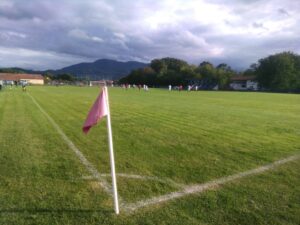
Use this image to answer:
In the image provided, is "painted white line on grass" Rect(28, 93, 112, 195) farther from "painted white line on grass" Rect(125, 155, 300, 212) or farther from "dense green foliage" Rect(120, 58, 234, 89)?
"dense green foliage" Rect(120, 58, 234, 89)

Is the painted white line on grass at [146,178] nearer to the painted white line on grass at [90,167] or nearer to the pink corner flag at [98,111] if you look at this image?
the painted white line on grass at [90,167]

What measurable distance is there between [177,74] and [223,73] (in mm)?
18760

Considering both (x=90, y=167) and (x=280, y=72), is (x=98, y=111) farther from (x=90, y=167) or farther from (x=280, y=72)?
(x=280, y=72)

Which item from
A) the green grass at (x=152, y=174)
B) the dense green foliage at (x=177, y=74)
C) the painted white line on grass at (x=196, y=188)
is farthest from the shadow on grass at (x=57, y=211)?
the dense green foliage at (x=177, y=74)

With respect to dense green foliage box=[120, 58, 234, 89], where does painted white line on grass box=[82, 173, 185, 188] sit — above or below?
below

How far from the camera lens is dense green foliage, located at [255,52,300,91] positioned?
97.1 meters

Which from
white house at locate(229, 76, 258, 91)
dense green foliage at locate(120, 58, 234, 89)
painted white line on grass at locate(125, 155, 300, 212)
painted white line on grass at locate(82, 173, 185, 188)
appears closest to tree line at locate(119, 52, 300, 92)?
dense green foliage at locate(120, 58, 234, 89)

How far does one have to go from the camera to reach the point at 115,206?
433 cm

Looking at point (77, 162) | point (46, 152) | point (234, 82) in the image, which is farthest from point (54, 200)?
point (234, 82)

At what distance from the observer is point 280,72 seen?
9844 centimetres

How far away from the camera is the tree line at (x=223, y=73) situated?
97.9 meters

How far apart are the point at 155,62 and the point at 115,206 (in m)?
145

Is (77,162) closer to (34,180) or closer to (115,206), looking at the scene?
(34,180)

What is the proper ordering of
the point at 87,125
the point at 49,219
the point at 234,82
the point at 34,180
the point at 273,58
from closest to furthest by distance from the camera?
the point at 49,219 < the point at 87,125 < the point at 34,180 < the point at 273,58 < the point at 234,82
